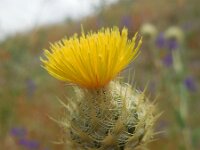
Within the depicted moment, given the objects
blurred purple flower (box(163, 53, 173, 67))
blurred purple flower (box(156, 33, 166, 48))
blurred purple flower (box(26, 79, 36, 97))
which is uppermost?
blurred purple flower (box(156, 33, 166, 48))

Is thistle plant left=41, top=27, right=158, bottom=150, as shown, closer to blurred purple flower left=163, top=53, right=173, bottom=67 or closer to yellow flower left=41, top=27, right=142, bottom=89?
yellow flower left=41, top=27, right=142, bottom=89

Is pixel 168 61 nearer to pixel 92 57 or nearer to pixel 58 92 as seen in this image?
pixel 58 92

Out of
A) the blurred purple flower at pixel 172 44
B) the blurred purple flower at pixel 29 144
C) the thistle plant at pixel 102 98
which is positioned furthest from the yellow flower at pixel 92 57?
the blurred purple flower at pixel 172 44

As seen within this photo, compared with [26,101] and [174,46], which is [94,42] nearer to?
[174,46]

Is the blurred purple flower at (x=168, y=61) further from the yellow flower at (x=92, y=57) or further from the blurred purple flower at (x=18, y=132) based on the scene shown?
the yellow flower at (x=92, y=57)

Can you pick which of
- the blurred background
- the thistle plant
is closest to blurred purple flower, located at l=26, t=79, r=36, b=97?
the blurred background

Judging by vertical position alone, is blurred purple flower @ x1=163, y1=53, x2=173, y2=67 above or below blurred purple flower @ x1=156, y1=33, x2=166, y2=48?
below

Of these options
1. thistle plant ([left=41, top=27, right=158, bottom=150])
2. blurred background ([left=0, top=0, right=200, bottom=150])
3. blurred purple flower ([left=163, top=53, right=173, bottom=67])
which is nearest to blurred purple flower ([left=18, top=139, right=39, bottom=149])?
blurred background ([left=0, top=0, right=200, bottom=150])

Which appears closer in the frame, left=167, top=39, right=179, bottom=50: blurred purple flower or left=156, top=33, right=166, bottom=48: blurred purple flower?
left=167, top=39, right=179, bottom=50: blurred purple flower
